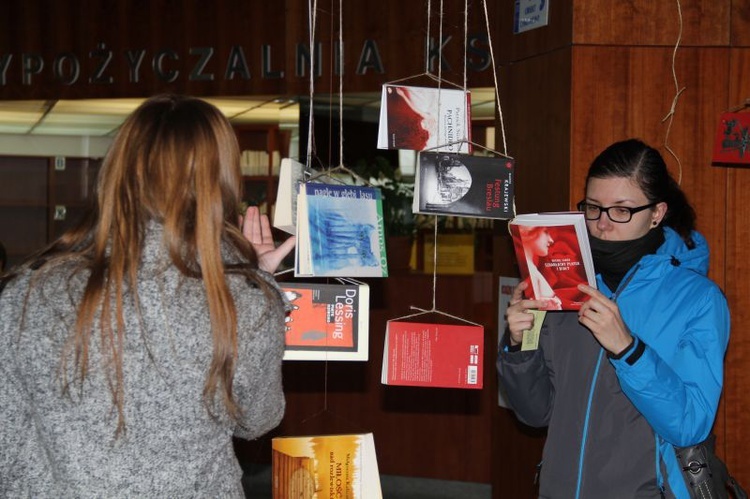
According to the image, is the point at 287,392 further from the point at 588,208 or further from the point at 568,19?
the point at 588,208

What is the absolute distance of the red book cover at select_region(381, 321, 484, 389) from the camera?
7.13 ft

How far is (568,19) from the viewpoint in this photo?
289cm

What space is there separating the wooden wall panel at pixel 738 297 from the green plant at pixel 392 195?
278 cm

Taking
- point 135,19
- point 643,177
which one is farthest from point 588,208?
point 135,19

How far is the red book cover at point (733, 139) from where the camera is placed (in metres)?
2.59

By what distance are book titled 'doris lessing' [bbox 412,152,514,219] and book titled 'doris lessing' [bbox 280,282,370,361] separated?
0.26m

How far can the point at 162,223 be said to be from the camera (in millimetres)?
1414

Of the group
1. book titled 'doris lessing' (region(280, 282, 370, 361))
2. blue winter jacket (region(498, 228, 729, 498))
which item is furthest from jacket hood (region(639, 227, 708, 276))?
book titled 'doris lessing' (region(280, 282, 370, 361))

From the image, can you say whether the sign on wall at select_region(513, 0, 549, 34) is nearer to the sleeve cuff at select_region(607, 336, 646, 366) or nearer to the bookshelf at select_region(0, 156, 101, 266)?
the sleeve cuff at select_region(607, 336, 646, 366)

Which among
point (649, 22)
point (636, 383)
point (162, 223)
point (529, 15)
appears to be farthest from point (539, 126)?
point (162, 223)

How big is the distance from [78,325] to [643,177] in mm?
1294

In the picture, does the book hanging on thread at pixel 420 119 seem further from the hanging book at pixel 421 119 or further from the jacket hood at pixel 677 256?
the jacket hood at pixel 677 256

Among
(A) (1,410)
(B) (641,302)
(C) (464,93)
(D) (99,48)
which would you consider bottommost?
(A) (1,410)

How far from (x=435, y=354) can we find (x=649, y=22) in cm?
135
